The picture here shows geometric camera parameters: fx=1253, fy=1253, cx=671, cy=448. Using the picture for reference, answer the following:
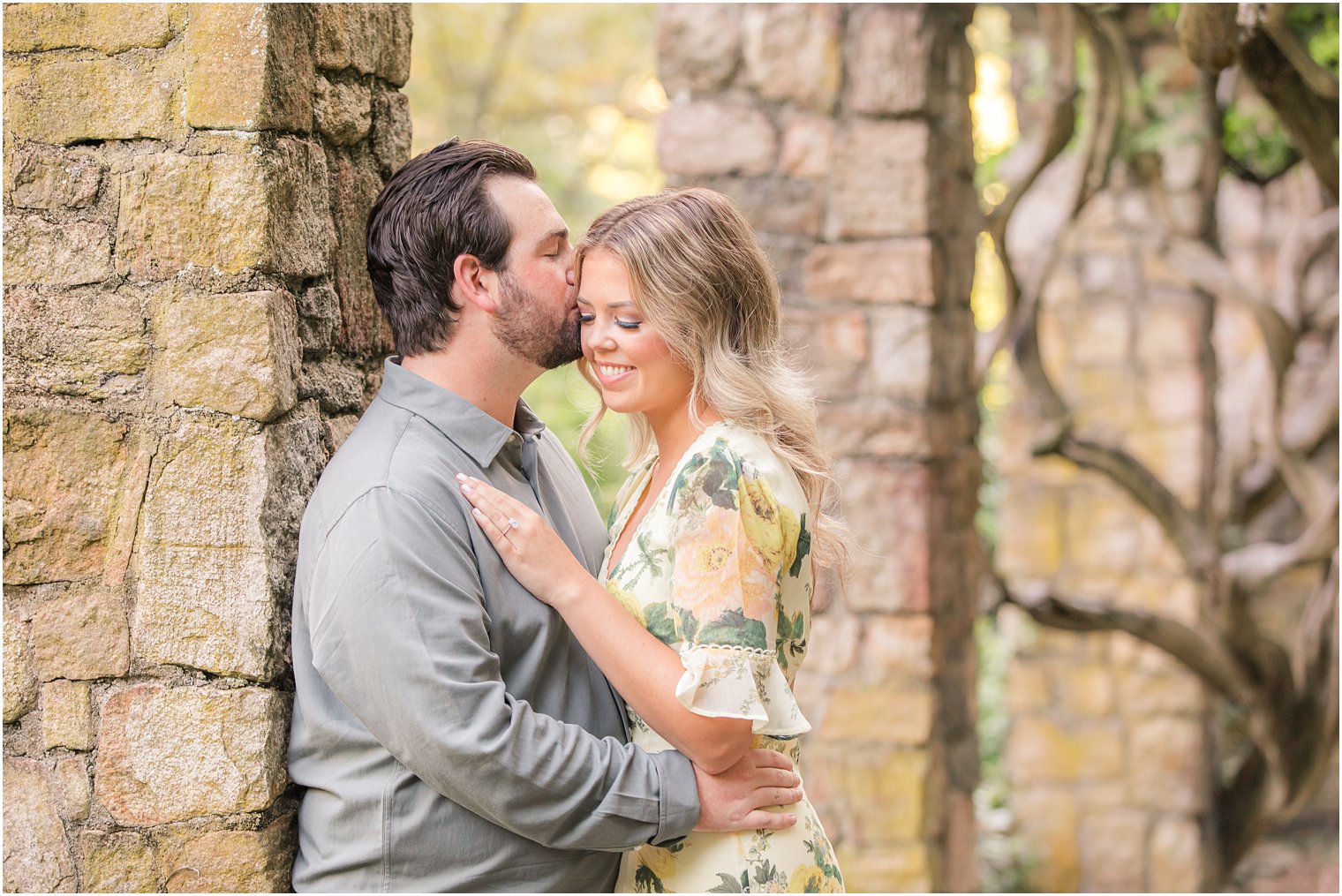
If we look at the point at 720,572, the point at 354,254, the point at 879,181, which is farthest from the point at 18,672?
the point at 879,181

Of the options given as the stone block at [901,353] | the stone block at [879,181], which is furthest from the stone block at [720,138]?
the stone block at [901,353]

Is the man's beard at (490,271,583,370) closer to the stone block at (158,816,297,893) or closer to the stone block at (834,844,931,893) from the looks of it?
the stone block at (158,816,297,893)

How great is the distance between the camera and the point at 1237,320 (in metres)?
6.38

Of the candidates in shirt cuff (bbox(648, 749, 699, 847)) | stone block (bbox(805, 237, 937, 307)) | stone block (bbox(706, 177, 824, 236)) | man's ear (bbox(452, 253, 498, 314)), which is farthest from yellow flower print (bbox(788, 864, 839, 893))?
stone block (bbox(706, 177, 824, 236))

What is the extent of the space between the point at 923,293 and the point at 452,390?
6.43ft

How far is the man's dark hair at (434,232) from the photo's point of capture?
192 centimetres

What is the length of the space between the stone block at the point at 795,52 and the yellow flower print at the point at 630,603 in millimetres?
2172

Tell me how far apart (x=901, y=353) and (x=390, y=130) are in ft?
5.97

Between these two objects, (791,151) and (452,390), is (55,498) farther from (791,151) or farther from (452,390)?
(791,151)

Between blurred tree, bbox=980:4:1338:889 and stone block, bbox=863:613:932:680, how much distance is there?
0.75 m

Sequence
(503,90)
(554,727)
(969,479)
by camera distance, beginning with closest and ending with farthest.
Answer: (554,727) < (969,479) < (503,90)

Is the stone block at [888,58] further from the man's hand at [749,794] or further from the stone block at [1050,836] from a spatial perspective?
the stone block at [1050,836]

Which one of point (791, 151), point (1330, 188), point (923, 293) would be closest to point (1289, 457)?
point (1330, 188)

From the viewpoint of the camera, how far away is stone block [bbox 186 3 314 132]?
1.78 meters
